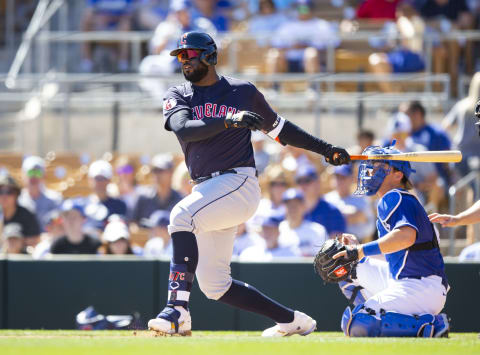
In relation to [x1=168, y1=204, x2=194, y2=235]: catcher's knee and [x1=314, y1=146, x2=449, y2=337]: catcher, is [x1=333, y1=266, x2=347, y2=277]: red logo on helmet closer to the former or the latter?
[x1=314, y1=146, x2=449, y2=337]: catcher

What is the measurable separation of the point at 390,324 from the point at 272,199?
4.32 metres

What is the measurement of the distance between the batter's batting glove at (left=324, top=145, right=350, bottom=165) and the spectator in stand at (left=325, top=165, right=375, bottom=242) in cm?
340

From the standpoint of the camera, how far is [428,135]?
1030 cm

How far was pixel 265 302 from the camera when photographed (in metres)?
6.11

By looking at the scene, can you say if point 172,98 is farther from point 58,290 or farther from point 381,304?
point 58,290

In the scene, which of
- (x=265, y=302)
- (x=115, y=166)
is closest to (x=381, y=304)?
(x=265, y=302)

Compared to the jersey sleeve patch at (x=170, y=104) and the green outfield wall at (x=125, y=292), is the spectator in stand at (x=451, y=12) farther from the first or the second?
the jersey sleeve patch at (x=170, y=104)

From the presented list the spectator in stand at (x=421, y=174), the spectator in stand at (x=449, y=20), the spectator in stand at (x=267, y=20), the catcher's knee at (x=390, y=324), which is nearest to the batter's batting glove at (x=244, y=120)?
the catcher's knee at (x=390, y=324)

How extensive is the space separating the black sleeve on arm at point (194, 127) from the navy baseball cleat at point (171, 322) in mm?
1046

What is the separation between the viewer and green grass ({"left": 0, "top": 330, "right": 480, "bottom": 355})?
4.77 meters

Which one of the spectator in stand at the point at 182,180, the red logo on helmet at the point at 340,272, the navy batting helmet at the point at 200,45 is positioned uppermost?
the navy batting helmet at the point at 200,45

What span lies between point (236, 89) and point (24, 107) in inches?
357

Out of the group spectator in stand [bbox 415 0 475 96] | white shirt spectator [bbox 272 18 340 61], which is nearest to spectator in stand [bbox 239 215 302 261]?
white shirt spectator [bbox 272 18 340 61]

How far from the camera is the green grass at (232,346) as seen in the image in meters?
4.77
